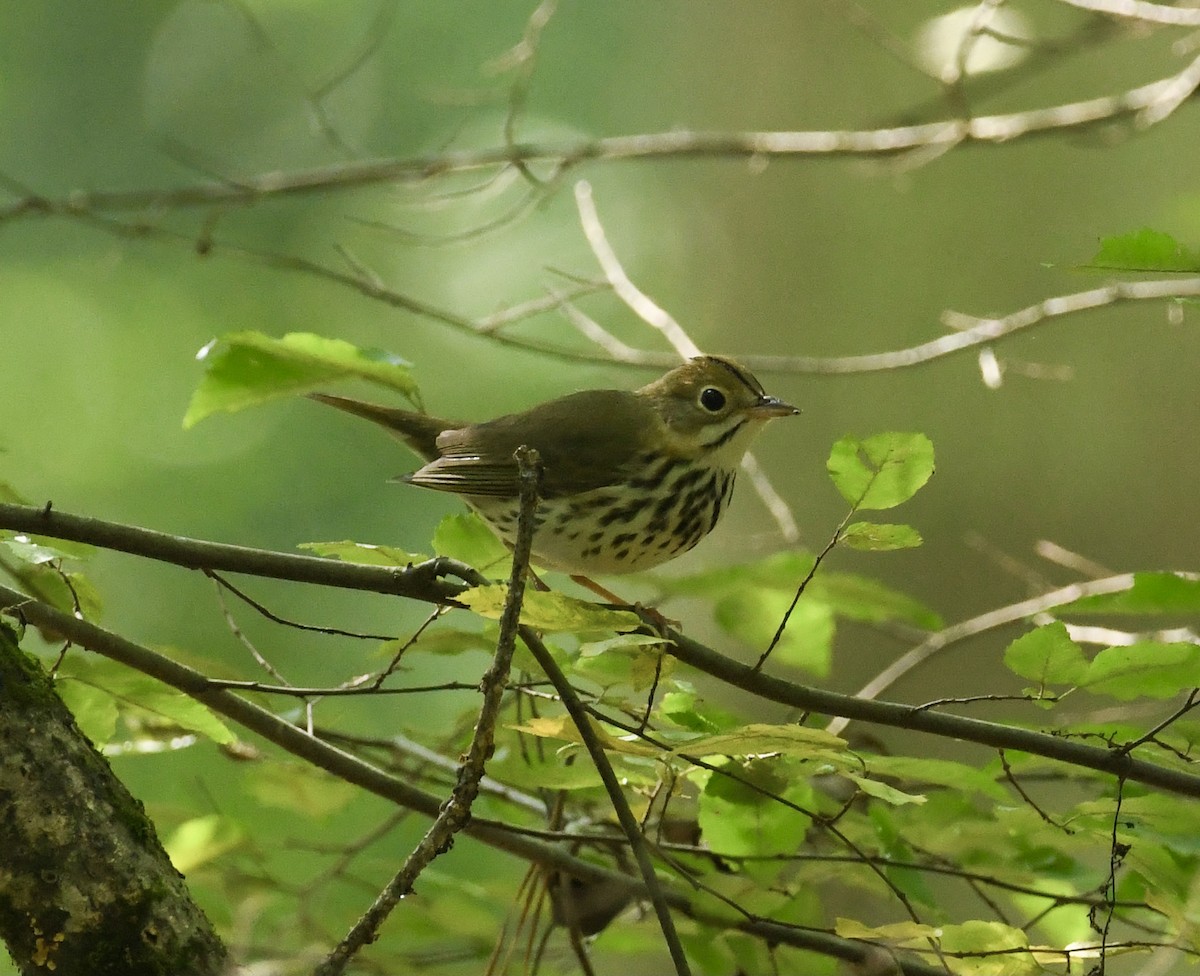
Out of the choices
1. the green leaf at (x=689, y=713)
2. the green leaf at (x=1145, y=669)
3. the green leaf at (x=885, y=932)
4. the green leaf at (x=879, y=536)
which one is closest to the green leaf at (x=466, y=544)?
the green leaf at (x=689, y=713)

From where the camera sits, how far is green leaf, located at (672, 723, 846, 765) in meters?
1.12

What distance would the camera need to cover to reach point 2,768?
47.9 inches

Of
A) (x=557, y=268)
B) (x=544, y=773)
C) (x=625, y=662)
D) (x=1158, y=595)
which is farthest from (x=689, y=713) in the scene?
(x=557, y=268)

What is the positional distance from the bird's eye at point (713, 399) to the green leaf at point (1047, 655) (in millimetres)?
1210

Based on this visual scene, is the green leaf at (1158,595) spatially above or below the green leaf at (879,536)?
above

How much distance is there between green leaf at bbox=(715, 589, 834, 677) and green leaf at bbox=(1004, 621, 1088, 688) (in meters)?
0.46

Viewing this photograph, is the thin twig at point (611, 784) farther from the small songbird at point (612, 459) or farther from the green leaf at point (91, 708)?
the small songbird at point (612, 459)

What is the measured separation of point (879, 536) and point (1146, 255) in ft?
1.20

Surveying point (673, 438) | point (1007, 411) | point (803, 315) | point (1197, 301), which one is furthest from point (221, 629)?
point (1197, 301)

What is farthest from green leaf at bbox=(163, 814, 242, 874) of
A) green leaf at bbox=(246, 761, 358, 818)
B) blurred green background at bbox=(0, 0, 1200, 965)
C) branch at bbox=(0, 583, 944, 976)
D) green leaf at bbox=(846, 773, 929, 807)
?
green leaf at bbox=(846, 773, 929, 807)

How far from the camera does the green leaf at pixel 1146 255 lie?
1137 millimetres

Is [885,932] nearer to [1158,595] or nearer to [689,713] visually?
[689,713]

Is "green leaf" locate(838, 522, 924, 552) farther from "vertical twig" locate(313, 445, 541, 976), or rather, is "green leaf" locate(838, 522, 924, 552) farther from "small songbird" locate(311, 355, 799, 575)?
"small songbird" locate(311, 355, 799, 575)

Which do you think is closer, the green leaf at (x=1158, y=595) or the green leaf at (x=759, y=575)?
the green leaf at (x=1158, y=595)
